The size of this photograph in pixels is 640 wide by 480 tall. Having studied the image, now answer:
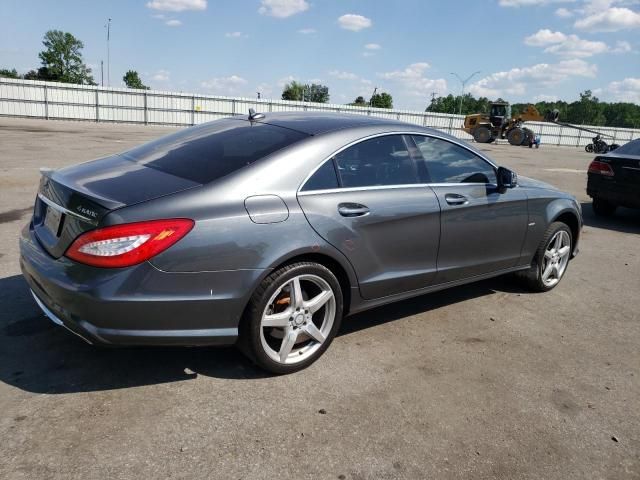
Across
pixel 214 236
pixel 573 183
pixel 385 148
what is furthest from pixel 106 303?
pixel 573 183

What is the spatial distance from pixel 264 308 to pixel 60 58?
97114 mm

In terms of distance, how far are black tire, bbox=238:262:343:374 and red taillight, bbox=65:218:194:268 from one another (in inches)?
22.8

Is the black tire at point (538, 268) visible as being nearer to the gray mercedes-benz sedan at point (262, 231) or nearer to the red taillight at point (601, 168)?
the gray mercedes-benz sedan at point (262, 231)

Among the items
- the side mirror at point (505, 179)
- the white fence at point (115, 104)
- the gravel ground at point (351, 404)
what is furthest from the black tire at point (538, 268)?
the white fence at point (115, 104)

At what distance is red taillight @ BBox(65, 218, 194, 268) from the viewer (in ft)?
8.54

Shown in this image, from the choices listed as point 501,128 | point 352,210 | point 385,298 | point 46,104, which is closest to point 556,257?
point 385,298

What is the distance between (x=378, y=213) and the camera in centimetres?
348

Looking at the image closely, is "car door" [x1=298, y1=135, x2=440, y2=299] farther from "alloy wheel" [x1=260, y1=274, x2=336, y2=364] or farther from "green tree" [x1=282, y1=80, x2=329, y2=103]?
"green tree" [x1=282, y1=80, x2=329, y2=103]

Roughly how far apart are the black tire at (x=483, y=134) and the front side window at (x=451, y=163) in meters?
31.3

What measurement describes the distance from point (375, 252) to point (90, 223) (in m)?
1.72

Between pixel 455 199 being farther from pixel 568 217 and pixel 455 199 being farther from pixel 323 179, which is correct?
pixel 568 217

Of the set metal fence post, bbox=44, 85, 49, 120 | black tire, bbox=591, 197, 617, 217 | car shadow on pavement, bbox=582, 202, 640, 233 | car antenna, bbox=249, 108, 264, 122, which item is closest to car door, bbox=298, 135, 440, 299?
car antenna, bbox=249, 108, 264, 122

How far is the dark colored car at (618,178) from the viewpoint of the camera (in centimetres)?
857

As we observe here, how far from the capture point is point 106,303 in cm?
259
